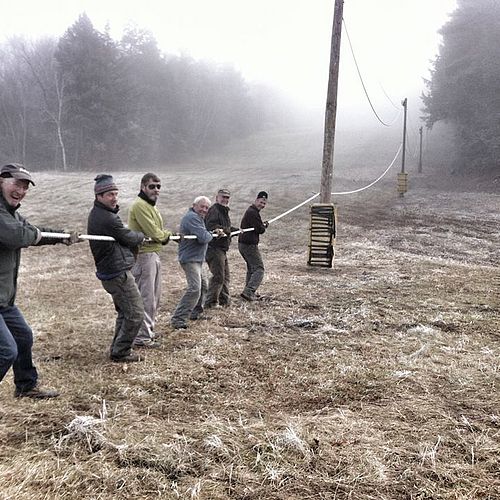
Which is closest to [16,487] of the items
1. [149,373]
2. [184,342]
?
[149,373]

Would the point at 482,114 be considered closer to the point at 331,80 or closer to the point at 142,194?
the point at 331,80

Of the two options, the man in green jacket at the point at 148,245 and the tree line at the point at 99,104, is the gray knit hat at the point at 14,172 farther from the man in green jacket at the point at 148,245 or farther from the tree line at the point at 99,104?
the tree line at the point at 99,104

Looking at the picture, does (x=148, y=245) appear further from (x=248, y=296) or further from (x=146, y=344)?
(x=248, y=296)

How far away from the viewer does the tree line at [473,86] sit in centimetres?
3081

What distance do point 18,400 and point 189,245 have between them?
3.15 m

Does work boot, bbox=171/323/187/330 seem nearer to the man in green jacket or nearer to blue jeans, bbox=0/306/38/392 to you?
the man in green jacket

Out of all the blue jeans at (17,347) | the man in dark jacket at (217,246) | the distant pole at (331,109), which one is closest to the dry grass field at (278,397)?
the blue jeans at (17,347)

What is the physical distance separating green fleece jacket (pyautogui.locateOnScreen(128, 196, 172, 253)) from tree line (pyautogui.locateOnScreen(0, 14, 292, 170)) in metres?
40.7

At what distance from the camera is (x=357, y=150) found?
45750 millimetres

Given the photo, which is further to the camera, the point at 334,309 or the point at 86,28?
the point at 86,28

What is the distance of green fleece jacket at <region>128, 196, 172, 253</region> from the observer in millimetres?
5602

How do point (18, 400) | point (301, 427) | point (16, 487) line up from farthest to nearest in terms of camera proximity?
1. point (18, 400)
2. point (301, 427)
3. point (16, 487)

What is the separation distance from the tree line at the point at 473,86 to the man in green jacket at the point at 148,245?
2972cm

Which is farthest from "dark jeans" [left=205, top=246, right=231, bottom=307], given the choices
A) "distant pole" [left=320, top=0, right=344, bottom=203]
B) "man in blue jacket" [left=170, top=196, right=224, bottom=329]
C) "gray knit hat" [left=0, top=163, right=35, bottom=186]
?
"distant pole" [left=320, top=0, right=344, bottom=203]
